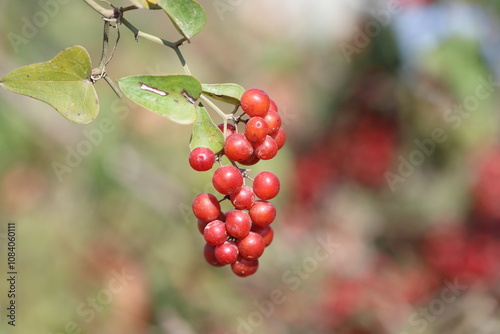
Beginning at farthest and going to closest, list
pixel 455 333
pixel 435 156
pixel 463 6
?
pixel 435 156 → pixel 463 6 → pixel 455 333

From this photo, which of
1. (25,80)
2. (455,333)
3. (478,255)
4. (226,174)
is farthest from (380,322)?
(25,80)

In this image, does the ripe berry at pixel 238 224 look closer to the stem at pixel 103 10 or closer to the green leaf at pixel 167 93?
Result: the green leaf at pixel 167 93

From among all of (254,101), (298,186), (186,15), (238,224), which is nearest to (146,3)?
(186,15)

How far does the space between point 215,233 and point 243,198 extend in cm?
5

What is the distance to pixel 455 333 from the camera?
1.65 meters

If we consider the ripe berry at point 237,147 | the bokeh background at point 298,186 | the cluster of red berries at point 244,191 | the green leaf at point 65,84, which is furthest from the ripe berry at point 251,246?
the bokeh background at point 298,186

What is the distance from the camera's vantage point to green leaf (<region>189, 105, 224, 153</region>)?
1.79ft

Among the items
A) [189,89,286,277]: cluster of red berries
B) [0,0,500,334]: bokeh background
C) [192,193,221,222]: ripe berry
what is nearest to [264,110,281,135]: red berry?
[189,89,286,277]: cluster of red berries

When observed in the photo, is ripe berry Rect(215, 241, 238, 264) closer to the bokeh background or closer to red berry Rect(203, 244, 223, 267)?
red berry Rect(203, 244, 223, 267)

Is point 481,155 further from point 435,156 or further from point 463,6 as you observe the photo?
point 463,6

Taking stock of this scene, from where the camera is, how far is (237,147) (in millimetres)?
558

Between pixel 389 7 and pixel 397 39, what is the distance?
0.17m

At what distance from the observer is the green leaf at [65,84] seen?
53cm

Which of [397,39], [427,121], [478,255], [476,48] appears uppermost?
[476,48]
